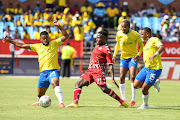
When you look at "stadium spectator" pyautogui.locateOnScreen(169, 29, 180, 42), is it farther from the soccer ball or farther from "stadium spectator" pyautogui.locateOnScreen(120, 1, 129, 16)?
the soccer ball

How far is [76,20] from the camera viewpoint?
2939 cm

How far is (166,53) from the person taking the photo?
27156 mm

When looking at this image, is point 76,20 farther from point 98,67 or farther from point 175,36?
point 98,67

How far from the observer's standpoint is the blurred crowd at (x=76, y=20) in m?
28.4

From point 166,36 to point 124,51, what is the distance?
58.9ft

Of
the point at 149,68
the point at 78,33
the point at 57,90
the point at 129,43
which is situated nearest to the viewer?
the point at 57,90

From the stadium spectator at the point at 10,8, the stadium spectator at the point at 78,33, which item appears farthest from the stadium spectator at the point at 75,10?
the stadium spectator at the point at 10,8

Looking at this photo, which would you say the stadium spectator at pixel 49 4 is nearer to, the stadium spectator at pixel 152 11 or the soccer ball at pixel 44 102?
the stadium spectator at pixel 152 11

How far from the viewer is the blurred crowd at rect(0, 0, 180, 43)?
93.3ft

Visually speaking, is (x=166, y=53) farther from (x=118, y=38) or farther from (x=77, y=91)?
(x=77, y=91)

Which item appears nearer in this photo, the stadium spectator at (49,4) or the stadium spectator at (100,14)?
the stadium spectator at (100,14)

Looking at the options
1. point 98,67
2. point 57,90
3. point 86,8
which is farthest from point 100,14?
point 57,90

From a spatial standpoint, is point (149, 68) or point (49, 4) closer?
point (149, 68)

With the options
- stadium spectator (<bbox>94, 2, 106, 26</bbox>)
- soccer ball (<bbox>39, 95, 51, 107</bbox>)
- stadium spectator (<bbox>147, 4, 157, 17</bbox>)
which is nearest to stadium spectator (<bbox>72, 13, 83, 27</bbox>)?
stadium spectator (<bbox>94, 2, 106, 26</bbox>)
